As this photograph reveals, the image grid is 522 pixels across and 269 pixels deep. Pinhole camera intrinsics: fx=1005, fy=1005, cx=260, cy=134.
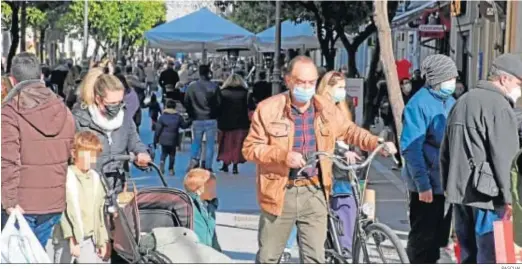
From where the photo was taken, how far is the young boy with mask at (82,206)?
6.91m

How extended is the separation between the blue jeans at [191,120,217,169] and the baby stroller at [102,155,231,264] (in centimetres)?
828

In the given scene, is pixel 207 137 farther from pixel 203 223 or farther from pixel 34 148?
pixel 34 148

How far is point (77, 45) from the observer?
89812 mm

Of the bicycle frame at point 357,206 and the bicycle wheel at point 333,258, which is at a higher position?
the bicycle frame at point 357,206

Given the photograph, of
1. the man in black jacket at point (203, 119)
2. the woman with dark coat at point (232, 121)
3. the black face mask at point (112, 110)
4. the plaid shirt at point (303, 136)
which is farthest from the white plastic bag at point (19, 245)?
the woman with dark coat at point (232, 121)

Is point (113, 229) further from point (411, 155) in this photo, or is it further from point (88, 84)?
point (411, 155)

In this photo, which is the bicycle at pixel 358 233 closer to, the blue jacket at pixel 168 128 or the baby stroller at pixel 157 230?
the baby stroller at pixel 157 230

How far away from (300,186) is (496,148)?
125 centimetres

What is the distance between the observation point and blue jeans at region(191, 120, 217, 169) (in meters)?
15.3

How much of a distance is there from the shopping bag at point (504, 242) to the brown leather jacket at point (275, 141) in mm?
1050

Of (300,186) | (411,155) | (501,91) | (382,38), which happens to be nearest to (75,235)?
(300,186)

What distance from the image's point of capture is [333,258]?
6785 millimetres

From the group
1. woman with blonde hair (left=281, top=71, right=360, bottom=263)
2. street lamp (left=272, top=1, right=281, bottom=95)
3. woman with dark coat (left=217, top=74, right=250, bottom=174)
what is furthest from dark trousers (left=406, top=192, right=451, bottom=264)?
street lamp (left=272, top=1, right=281, bottom=95)

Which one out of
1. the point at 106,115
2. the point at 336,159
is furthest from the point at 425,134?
the point at 106,115
